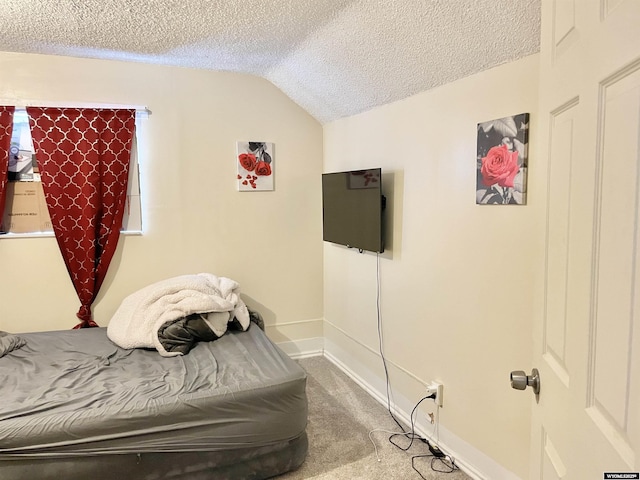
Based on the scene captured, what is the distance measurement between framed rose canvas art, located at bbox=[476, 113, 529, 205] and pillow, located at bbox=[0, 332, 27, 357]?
2.87 m

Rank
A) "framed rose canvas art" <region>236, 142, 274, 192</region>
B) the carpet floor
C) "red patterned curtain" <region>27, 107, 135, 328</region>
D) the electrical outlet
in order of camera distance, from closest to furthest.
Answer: the carpet floor, the electrical outlet, "red patterned curtain" <region>27, 107, 135, 328</region>, "framed rose canvas art" <region>236, 142, 274, 192</region>

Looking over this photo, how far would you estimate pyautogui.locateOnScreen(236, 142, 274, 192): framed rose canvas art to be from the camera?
3.70 meters

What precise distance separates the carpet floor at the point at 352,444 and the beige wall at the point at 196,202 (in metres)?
0.99

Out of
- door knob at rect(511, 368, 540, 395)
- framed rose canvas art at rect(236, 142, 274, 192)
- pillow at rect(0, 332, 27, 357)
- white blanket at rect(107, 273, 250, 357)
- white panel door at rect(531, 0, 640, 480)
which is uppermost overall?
framed rose canvas art at rect(236, 142, 274, 192)

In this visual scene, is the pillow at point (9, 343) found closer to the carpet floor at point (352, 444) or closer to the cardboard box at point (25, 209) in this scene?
the cardboard box at point (25, 209)

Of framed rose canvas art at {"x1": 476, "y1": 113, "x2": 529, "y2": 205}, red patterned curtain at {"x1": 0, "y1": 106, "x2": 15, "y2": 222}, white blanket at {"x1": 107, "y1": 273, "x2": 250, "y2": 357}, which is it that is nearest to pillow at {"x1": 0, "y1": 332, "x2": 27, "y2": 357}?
white blanket at {"x1": 107, "y1": 273, "x2": 250, "y2": 357}

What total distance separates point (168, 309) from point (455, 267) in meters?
1.82

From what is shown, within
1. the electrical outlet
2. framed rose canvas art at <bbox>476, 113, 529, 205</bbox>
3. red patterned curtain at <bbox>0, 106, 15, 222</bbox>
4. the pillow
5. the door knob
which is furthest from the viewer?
red patterned curtain at <bbox>0, 106, 15, 222</bbox>

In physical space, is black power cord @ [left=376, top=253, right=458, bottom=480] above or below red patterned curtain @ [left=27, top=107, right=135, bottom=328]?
below

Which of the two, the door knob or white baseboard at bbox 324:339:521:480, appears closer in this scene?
the door knob

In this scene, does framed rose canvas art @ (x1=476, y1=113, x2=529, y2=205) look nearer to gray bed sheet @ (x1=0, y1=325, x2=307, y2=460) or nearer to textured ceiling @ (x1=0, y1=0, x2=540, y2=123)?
textured ceiling @ (x1=0, y1=0, x2=540, y2=123)

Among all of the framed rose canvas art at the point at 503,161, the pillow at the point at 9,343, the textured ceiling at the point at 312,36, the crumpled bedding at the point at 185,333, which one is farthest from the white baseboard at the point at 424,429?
the pillow at the point at 9,343

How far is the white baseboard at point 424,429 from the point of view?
223cm

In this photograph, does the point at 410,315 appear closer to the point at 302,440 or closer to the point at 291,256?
the point at 302,440
